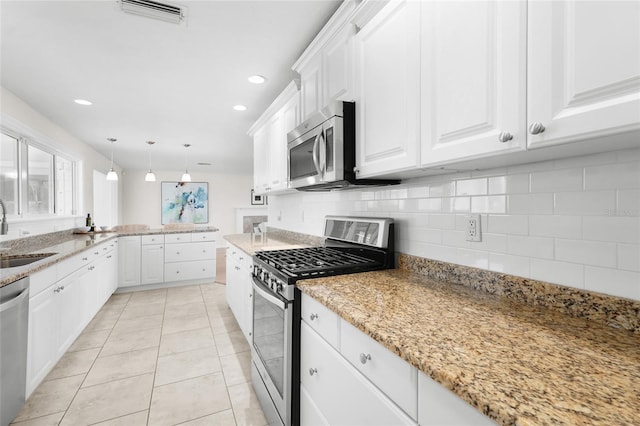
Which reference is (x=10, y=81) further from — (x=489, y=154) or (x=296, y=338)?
(x=489, y=154)

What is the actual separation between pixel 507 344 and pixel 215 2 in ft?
6.74

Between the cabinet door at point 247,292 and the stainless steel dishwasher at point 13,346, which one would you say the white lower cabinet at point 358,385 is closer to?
the cabinet door at point 247,292

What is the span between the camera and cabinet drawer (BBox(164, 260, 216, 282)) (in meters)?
4.74

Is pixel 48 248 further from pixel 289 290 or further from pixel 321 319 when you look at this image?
pixel 321 319

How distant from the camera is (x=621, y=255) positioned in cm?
90

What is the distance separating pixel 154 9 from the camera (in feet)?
5.57

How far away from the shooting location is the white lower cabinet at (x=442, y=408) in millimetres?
629

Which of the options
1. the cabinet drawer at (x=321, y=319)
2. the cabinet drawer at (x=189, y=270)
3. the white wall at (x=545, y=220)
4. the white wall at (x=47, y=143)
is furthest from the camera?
the cabinet drawer at (x=189, y=270)

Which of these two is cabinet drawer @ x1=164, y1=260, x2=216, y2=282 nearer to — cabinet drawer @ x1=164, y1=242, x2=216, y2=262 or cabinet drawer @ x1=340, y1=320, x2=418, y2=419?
cabinet drawer @ x1=164, y1=242, x2=216, y2=262

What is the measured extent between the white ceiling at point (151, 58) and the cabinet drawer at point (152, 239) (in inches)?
66.2

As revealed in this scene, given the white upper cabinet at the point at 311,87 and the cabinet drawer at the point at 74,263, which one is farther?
the cabinet drawer at the point at 74,263

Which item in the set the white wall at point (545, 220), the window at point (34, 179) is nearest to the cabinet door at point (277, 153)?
the white wall at point (545, 220)

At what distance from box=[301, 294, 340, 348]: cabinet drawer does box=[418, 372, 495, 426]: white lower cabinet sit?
0.43 metres

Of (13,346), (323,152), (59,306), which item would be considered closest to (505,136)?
(323,152)
